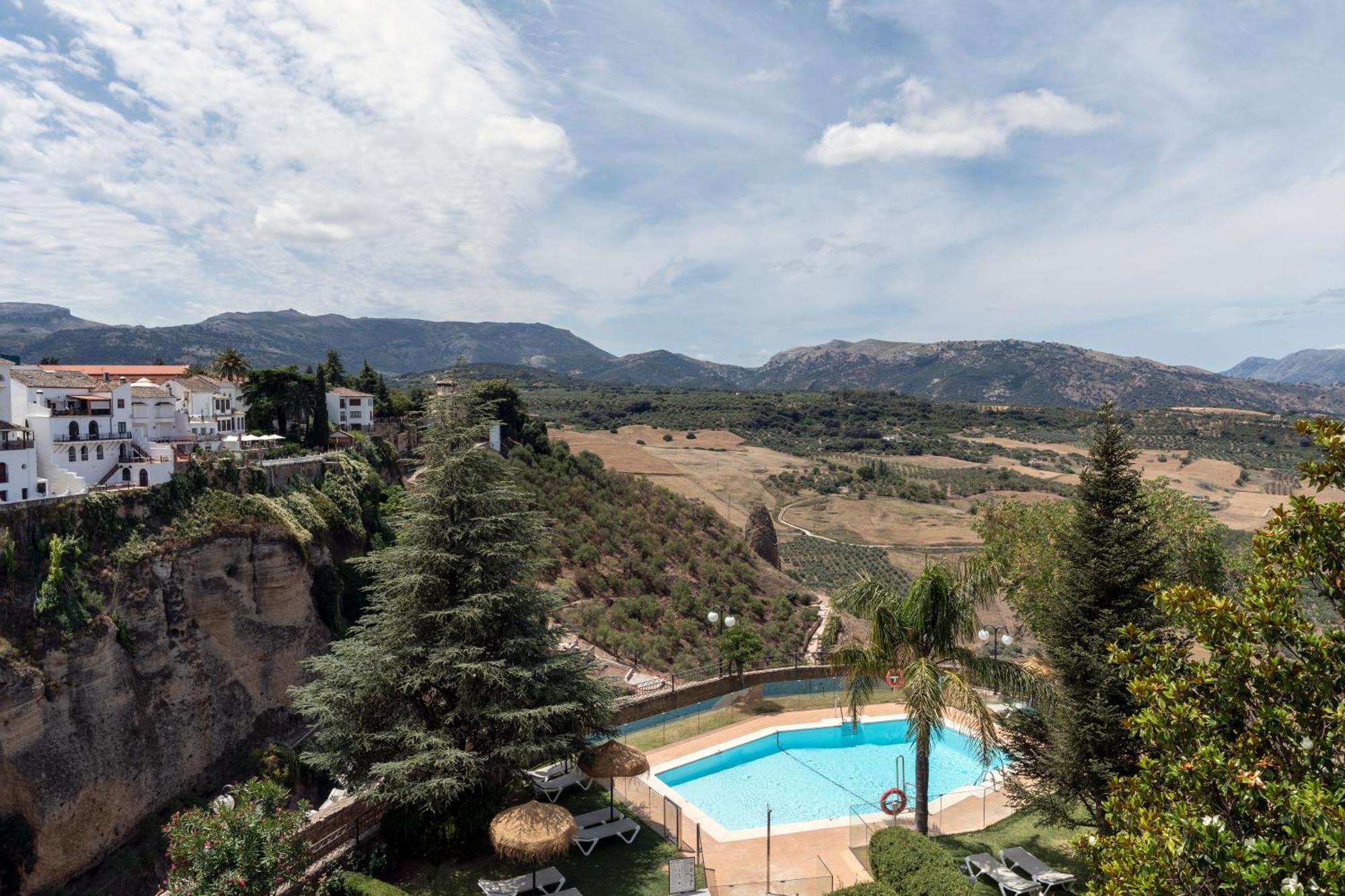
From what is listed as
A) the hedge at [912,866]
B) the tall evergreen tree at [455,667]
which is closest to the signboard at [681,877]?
the tall evergreen tree at [455,667]

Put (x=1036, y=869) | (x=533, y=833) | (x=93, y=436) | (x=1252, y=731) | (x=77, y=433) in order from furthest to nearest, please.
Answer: (x=93, y=436) < (x=77, y=433) < (x=1036, y=869) < (x=533, y=833) < (x=1252, y=731)

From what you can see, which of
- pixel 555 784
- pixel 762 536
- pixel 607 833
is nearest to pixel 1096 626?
pixel 607 833

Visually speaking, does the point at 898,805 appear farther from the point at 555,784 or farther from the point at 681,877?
the point at 555,784

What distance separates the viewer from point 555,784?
1306cm

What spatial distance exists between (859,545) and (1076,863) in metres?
52.9

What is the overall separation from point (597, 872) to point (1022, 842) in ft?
24.7

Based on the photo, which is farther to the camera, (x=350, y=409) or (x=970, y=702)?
(x=350, y=409)

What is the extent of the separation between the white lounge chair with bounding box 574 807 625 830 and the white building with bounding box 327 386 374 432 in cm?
3902

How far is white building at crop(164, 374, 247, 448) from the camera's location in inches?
1409

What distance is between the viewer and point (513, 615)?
41.6ft

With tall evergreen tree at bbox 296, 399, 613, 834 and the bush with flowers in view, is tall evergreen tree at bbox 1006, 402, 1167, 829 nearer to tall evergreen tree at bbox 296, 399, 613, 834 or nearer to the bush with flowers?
tall evergreen tree at bbox 296, 399, 613, 834

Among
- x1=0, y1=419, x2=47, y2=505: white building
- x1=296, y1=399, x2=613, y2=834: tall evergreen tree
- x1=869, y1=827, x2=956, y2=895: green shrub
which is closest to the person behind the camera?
x1=869, y1=827, x2=956, y2=895: green shrub

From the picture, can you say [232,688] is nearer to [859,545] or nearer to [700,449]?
[859,545]

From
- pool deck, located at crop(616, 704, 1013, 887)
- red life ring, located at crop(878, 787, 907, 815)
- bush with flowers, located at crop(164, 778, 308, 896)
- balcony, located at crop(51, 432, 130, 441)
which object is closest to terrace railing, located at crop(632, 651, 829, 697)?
pool deck, located at crop(616, 704, 1013, 887)
